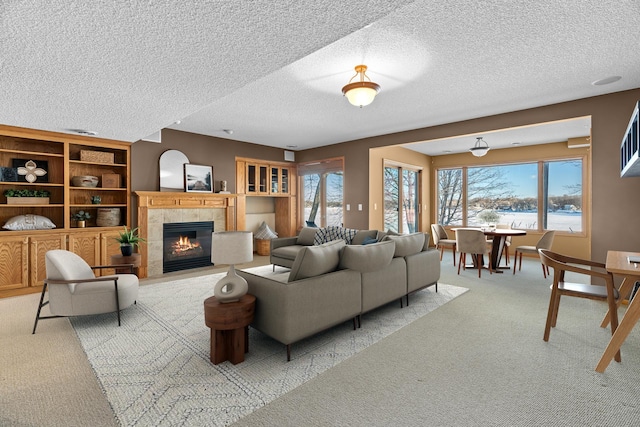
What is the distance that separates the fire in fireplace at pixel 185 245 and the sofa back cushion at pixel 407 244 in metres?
3.90

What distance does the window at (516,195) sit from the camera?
6746mm

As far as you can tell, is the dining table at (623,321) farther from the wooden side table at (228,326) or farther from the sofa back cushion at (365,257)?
the wooden side table at (228,326)

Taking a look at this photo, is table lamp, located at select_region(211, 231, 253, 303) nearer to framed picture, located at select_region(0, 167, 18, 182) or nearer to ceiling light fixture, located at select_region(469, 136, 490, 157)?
framed picture, located at select_region(0, 167, 18, 182)

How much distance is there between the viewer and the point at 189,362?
2.36 m

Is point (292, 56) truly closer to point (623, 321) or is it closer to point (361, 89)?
point (361, 89)

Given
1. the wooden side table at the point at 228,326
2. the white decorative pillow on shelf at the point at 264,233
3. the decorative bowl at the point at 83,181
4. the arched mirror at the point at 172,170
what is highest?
the arched mirror at the point at 172,170

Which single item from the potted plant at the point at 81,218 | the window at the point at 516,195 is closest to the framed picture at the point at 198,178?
the potted plant at the point at 81,218

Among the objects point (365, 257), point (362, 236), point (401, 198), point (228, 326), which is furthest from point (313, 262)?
point (401, 198)

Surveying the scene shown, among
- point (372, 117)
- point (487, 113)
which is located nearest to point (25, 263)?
point (372, 117)

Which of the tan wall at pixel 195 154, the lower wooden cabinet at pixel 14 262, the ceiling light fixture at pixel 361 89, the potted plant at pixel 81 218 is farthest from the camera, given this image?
the tan wall at pixel 195 154

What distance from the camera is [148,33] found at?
1688 mm

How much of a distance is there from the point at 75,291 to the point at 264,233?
441 centimetres

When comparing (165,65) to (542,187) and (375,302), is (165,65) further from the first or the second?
(542,187)

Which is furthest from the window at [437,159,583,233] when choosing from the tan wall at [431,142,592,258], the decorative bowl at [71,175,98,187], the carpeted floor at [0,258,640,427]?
the decorative bowl at [71,175,98,187]
